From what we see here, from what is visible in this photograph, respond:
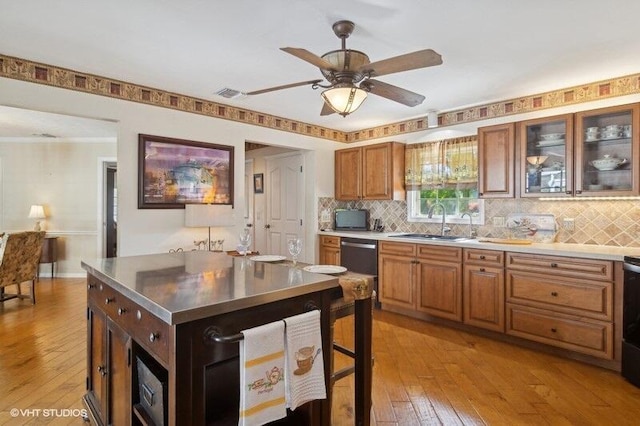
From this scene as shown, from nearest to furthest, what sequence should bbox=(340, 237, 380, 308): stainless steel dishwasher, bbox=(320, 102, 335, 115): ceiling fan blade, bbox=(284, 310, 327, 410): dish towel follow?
bbox=(284, 310, 327, 410): dish towel
bbox=(320, 102, 335, 115): ceiling fan blade
bbox=(340, 237, 380, 308): stainless steel dishwasher

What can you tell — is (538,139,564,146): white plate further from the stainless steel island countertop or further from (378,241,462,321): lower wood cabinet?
the stainless steel island countertop

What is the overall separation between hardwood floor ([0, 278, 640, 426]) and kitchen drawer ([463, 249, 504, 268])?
76 cm

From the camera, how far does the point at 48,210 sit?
6309 millimetres

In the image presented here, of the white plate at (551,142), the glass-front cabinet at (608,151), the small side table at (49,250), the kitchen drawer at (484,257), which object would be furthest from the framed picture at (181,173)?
the small side table at (49,250)

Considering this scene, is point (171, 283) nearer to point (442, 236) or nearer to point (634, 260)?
point (634, 260)

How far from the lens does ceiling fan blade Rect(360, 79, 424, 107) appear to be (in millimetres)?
2268

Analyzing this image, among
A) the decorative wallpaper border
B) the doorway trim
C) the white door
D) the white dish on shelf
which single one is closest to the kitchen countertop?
the white dish on shelf

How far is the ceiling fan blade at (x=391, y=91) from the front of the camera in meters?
2.27

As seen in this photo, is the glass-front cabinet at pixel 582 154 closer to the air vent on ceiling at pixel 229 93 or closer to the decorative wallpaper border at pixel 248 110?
the decorative wallpaper border at pixel 248 110

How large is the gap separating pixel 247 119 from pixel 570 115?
3.47m

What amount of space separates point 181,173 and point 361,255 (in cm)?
241

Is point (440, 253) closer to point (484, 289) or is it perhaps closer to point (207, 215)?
point (484, 289)

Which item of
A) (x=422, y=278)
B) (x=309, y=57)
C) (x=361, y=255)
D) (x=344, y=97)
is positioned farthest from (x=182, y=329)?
(x=361, y=255)

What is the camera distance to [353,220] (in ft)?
16.9
